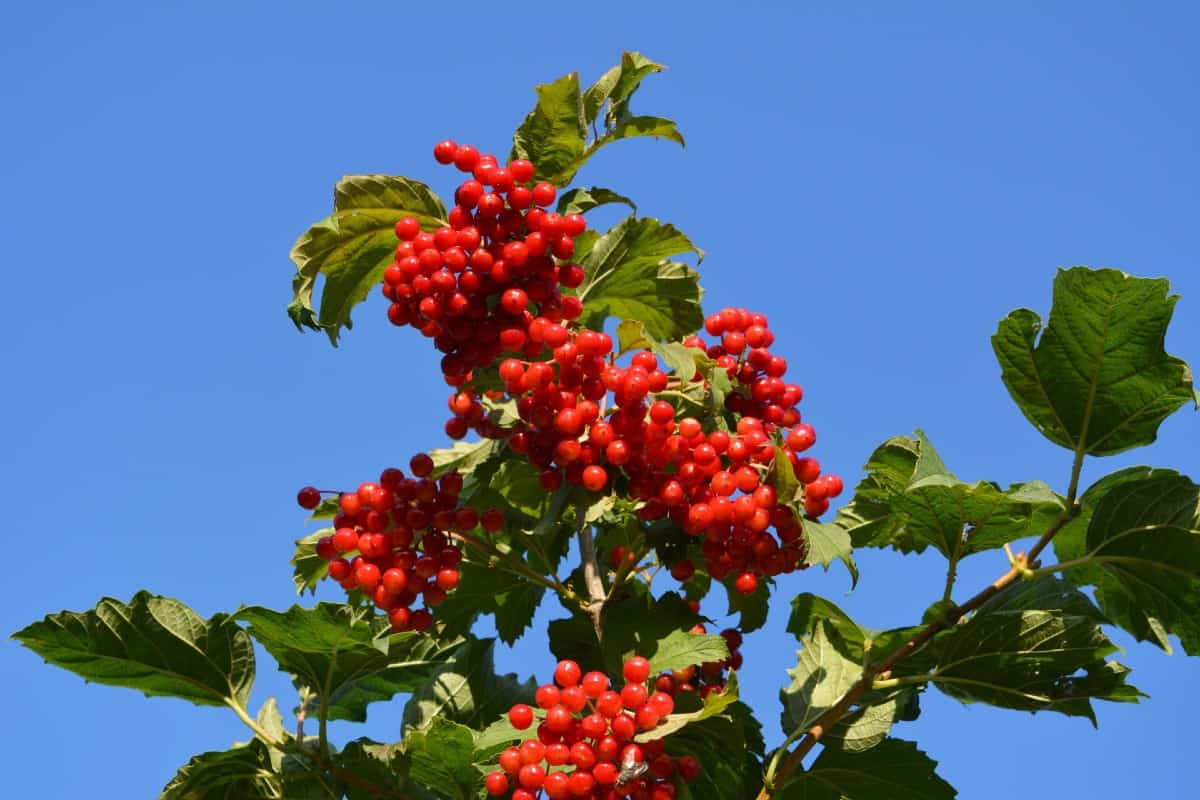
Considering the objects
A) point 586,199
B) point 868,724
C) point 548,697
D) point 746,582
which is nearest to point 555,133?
point 586,199

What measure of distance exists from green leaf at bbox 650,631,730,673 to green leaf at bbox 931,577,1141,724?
33.3 inches

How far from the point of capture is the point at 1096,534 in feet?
14.5

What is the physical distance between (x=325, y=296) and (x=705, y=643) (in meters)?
1.92

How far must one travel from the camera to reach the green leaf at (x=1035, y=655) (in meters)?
4.43

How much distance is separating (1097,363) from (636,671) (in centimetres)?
185

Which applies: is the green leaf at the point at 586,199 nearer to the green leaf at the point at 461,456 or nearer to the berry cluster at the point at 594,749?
the green leaf at the point at 461,456

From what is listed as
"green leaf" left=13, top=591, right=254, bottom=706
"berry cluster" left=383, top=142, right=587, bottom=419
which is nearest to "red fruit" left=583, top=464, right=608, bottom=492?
"berry cluster" left=383, top=142, right=587, bottom=419

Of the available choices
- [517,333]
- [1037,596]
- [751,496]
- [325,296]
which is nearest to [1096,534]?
[1037,596]

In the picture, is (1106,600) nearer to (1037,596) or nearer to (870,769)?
(1037,596)

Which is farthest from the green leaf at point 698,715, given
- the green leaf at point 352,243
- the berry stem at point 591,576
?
the green leaf at point 352,243

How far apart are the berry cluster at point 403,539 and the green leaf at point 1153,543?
2.07m

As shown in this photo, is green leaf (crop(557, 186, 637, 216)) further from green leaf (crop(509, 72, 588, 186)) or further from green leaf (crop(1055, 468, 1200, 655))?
green leaf (crop(1055, 468, 1200, 655))

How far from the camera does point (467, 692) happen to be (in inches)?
200

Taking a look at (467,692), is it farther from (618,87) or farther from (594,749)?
(618,87)
